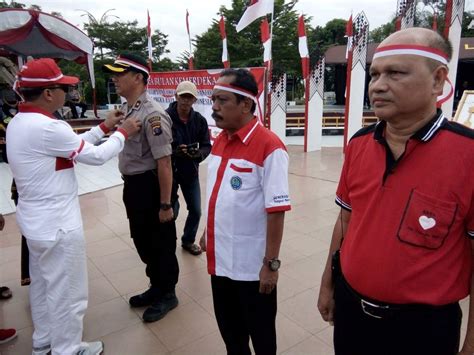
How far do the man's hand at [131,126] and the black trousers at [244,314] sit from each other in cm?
103

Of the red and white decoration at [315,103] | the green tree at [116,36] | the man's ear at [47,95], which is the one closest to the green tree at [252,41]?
the green tree at [116,36]

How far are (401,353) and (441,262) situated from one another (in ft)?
1.13

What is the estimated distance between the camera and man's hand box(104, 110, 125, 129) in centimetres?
241

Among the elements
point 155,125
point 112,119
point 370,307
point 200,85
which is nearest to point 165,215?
point 155,125

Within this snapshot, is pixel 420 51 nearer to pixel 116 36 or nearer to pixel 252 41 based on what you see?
pixel 252 41

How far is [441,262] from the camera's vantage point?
1.16 metres

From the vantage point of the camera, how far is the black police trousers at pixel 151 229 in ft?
8.48

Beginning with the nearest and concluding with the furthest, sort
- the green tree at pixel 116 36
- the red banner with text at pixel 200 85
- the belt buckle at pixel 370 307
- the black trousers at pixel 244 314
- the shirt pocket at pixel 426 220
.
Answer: the shirt pocket at pixel 426 220
the belt buckle at pixel 370 307
the black trousers at pixel 244 314
the red banner with text at pixel 200 85
the green tree at pixel 116 36

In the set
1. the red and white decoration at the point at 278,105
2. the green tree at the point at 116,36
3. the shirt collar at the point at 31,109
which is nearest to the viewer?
the shirt collar at the point at 31,109

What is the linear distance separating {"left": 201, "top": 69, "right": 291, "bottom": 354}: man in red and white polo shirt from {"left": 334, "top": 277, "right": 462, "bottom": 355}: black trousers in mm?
505

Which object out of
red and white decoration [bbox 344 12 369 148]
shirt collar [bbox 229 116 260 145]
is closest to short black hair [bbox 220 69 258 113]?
shirt collar [bbox 229 116 260 145]

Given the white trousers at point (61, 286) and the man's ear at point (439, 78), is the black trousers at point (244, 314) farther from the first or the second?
the man's ear at point (439, 78)

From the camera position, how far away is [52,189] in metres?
1.96

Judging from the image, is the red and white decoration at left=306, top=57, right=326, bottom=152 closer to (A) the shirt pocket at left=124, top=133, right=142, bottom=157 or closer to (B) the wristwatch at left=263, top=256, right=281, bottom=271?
(A) the shirt pocket at left=124, top=133, right=142, bottom=157
